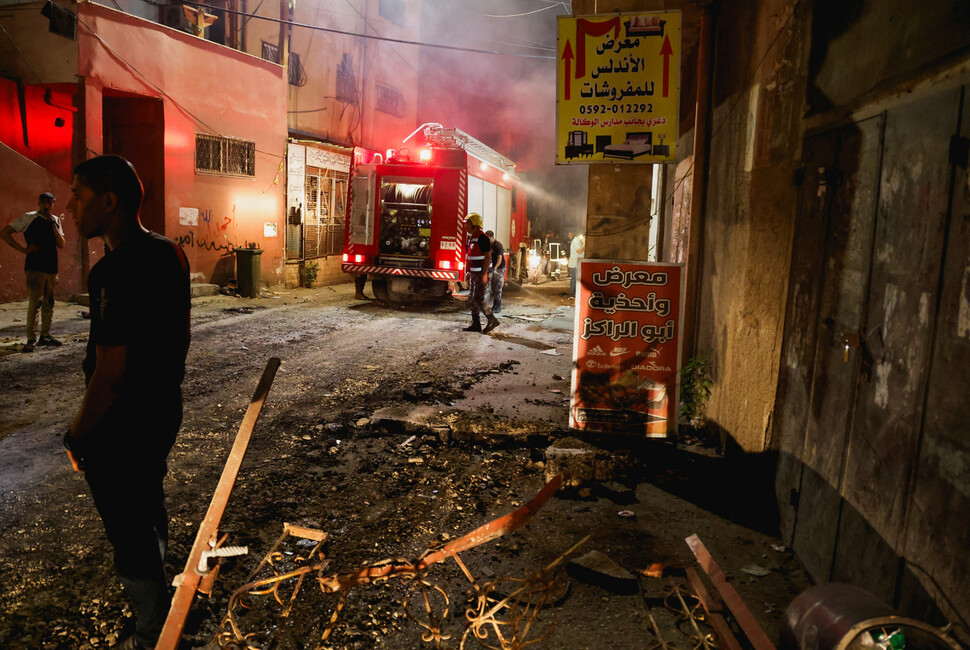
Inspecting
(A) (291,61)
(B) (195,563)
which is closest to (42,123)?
(A) (291,61)

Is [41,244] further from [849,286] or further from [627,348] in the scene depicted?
[849,286]

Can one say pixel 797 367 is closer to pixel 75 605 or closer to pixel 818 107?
pixel 818 107

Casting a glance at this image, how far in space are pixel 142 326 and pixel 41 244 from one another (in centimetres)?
719

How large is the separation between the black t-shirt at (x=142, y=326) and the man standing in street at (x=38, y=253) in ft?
22.7

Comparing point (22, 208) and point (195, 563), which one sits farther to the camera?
point (22, 208)

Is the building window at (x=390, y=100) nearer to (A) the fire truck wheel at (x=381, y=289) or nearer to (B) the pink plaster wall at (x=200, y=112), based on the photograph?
(B) the pink plaster wall at (x=200, y=112)

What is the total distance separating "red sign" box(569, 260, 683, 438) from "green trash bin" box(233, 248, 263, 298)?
11.5 metres

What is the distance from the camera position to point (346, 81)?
21.6 meters

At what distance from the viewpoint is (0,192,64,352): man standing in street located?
7.93 m

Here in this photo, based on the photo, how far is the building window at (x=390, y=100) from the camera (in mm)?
23781

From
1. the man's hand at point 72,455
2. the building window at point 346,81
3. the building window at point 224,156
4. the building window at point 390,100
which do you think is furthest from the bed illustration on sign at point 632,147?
the building window at point 390,100

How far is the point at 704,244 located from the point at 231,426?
15.6 ft

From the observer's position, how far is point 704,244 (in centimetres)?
590

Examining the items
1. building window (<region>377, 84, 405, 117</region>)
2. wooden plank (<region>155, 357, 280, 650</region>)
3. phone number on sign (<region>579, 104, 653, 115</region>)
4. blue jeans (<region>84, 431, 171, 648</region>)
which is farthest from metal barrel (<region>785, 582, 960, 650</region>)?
building window (<region>377, 84, 405, 117</region>)
